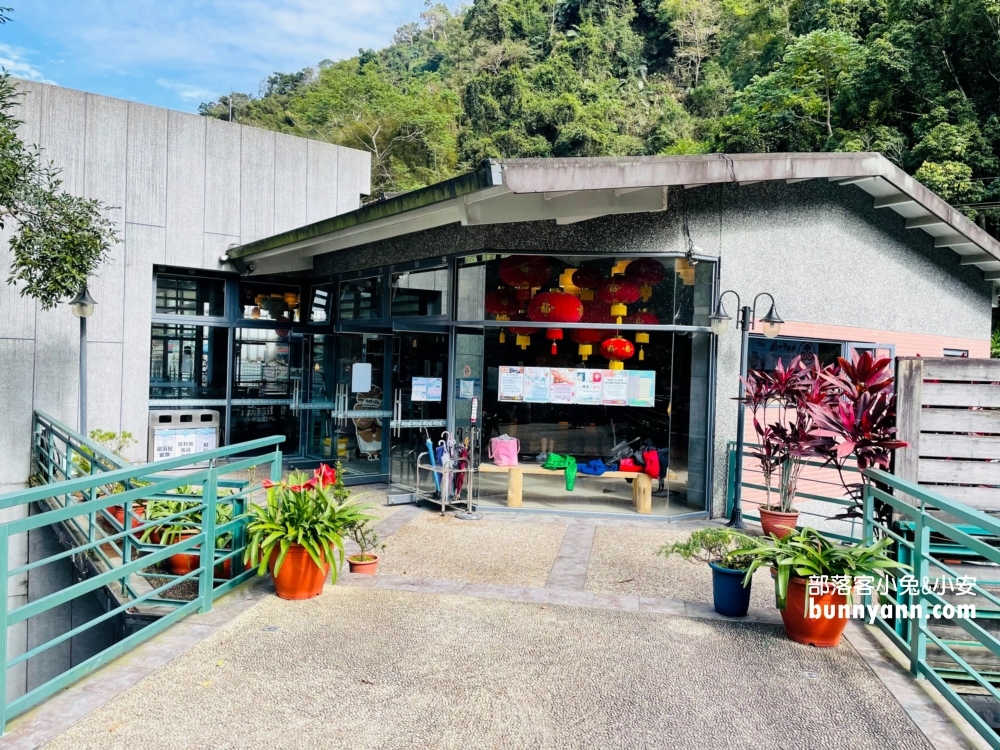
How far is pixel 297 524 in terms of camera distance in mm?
5199

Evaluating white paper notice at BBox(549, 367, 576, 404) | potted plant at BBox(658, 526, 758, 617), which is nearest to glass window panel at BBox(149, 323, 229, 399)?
white paper notice at BBox(549, 367, 576, 404)

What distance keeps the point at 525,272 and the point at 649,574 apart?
143 inches

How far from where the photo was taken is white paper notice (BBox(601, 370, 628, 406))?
8.32m

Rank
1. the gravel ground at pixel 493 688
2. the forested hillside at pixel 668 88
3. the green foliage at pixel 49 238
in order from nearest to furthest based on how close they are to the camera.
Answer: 1. the gravel ground at pixel 493 688
2. the green foliage at pixel 49 238
3. the forested hillside at pixel 668 88

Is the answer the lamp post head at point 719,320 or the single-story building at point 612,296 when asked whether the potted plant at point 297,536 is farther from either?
the lamp post head at point 719,320

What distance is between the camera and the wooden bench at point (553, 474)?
843 centimetres

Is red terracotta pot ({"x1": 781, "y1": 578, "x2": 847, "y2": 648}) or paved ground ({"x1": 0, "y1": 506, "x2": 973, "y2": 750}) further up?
red terracotta pot ({"x1": 781, "y1": 578, "x2": 847, "y2": 648})

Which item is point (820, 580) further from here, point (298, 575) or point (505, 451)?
point (505, 451)

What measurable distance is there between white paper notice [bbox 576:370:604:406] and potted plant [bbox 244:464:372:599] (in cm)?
361

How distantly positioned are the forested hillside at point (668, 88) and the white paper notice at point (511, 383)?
17.6 metres

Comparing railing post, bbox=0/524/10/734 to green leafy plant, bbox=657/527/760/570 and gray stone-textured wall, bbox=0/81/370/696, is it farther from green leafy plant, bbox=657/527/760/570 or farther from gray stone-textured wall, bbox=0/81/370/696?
gray stone-textured wall, bbox=0/81/370/696

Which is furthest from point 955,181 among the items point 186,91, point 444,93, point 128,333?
point 186,91

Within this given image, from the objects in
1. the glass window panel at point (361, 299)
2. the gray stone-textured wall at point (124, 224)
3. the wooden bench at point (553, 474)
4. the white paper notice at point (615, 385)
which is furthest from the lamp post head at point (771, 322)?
the gray stone-textured wall at point (124, 224)

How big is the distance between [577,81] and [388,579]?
41.4 m
